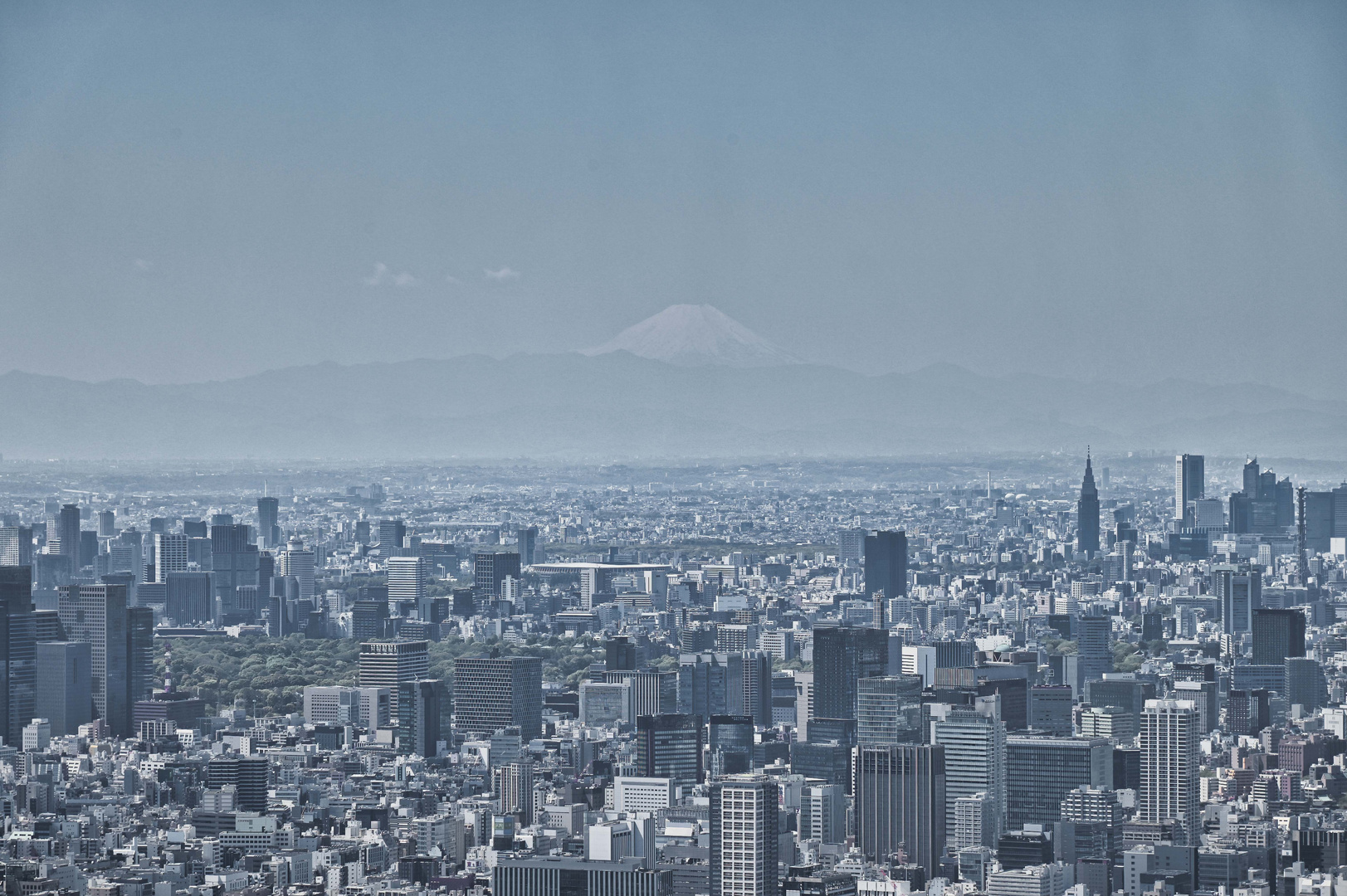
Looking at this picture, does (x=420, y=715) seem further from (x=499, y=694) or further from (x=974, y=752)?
(x=974, y=752)

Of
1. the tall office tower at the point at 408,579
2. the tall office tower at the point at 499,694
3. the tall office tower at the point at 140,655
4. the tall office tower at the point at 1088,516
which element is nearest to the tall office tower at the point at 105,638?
the tall office tower at the point at 140,655

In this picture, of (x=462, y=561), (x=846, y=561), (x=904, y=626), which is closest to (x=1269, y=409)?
(x=904, y=626)

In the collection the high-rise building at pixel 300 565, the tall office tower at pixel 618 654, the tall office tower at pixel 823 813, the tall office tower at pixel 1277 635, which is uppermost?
the high-rise building at pixel 300 565

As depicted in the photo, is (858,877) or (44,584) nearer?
(858,877)

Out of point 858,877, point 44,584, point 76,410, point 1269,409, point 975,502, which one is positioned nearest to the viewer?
point 858,877

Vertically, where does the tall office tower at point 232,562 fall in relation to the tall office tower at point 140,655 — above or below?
above

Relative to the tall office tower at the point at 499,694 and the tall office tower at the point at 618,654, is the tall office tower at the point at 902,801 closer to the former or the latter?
the tall office tower at the point at 499,694

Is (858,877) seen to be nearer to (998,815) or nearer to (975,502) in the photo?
(998,815)

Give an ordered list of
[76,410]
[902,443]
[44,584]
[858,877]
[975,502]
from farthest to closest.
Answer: [902,443] → [975,502] → [76,410] → [44,584] → [858,877]
